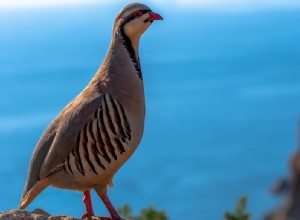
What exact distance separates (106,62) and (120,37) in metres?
0.20

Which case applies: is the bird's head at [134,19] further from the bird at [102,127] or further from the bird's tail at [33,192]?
the bird's tail at [33,192]

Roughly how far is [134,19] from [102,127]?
2.58ft

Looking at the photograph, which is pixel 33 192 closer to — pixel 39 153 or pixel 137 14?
pixel 39 153

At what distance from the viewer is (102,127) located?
346 centimetres

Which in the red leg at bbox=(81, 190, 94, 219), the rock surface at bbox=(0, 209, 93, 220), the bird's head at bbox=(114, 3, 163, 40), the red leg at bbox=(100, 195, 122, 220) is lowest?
the rock surface at bbox=(0, 209, 93, 220)

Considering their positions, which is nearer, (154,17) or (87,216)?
(154,17)

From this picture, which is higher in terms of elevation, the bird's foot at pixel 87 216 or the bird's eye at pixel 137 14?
the bird's eye at pixel 137 14

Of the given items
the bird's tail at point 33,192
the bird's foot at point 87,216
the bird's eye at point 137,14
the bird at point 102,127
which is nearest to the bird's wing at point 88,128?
the bird at point 102,127

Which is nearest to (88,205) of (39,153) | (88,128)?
(39,153)

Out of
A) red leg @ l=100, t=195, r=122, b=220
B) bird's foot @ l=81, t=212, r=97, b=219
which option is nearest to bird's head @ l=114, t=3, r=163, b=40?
red leg @ l=100, t=195, r=122, b=220

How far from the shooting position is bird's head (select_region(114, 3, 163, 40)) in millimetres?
3598

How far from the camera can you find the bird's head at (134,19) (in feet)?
11.8

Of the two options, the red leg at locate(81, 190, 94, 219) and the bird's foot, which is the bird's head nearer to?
the red leg at locate(81, 190, 94, 219)

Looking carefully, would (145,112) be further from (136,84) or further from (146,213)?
(146,213)
